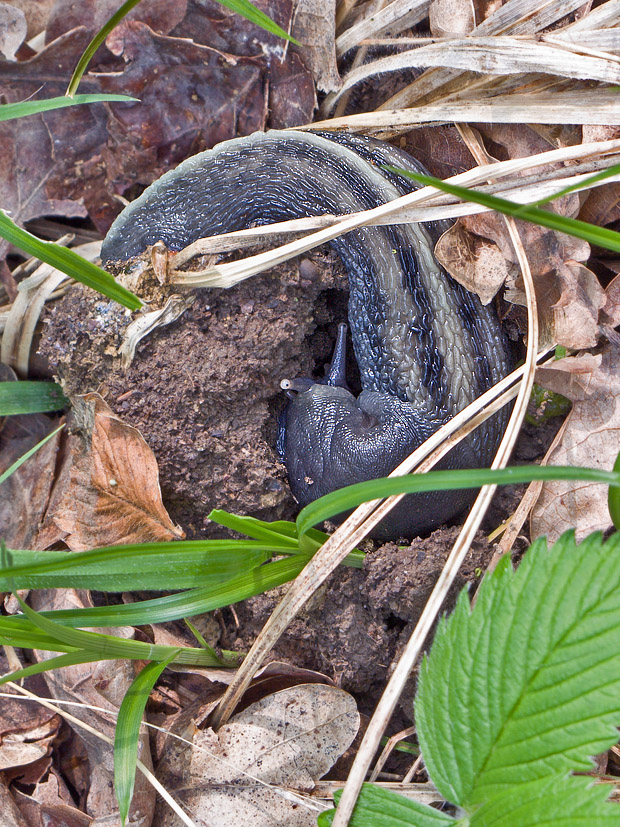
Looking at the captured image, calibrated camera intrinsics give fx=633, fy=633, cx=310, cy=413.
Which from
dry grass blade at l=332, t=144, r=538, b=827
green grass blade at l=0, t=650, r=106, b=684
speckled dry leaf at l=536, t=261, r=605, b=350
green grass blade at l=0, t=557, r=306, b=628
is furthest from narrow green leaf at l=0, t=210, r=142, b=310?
speckled dry leaf at l=536, t=261, r=605, b=350

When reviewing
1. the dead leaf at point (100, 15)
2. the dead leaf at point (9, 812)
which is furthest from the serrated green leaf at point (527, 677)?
the dead leaf at point (100, 15)

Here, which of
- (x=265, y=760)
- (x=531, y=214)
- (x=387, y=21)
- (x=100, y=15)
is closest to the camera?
(x=531, y=214)

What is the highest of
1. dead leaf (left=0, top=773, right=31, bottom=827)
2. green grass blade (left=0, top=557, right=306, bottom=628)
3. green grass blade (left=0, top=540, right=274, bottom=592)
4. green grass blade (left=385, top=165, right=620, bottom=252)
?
green grass blade (left=385, top=165, right=620, bottom=252)

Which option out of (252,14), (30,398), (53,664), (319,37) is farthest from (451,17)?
(53,664)

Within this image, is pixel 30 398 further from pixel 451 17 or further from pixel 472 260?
pixel 451 17

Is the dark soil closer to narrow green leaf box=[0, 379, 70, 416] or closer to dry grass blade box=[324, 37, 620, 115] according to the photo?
narrow green leaf box=[0, 379, 70, 416]

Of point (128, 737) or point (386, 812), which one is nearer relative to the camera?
point (386, 812)
